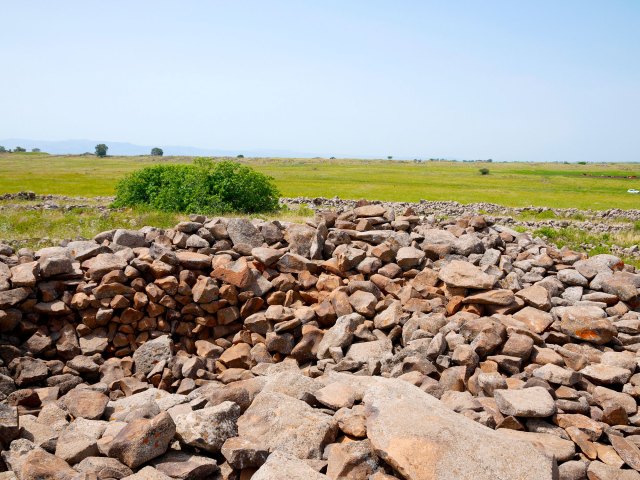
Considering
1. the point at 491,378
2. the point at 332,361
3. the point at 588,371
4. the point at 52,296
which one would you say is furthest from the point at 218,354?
the point at 588,371

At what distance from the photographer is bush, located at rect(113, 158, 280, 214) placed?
64.5ft

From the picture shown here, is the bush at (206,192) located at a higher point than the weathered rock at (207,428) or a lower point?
higher

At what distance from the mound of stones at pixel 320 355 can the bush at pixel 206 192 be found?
6627mm

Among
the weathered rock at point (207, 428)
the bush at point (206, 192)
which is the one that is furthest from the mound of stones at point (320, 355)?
the bush at point (206, 192)

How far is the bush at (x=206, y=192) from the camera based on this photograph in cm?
1967

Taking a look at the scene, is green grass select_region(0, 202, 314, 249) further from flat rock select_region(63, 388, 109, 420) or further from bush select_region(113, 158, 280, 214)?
flat rock select_region(63, 388, 109, 420)

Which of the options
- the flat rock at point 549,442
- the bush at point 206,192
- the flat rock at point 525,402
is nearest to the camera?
the flat rock at point 549,442

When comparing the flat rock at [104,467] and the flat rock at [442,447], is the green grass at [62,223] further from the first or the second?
the flat rock at [442,447]

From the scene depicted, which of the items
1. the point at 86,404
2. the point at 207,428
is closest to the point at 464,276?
the point at 207,428

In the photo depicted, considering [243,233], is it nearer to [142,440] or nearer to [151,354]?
[151,354]

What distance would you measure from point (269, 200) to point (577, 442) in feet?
54.1

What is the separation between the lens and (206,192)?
20.1 m

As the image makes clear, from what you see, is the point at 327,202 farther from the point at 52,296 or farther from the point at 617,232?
the point at 52,296

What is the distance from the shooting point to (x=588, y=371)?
7809 millimetres
